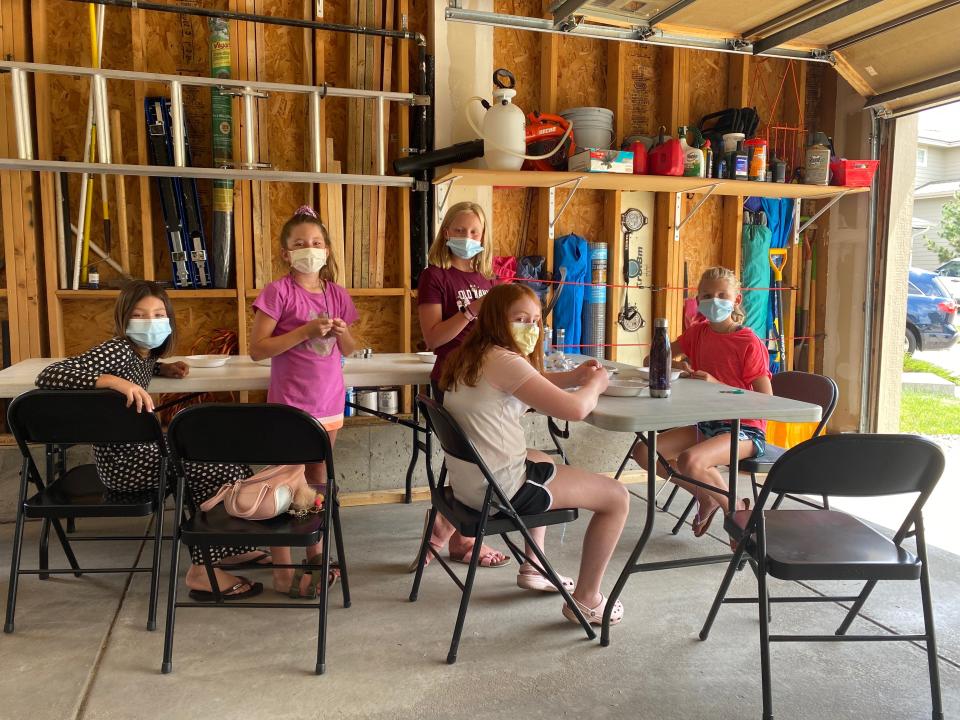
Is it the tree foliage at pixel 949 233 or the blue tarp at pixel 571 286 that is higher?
the tree foliage at pixel 949 233

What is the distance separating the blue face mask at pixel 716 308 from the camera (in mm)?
3143

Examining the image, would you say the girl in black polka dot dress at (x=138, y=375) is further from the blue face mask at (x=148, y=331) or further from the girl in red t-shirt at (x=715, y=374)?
the girl in red t-shirt at (x=715, y=374)

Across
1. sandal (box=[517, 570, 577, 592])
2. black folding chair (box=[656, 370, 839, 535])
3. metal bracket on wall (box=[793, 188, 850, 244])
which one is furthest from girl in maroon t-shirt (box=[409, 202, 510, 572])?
metal bracket on wall (box=[793, 188, 850, 244])

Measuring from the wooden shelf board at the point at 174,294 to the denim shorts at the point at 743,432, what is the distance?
2.71 meters

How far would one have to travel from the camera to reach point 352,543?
11.5ft

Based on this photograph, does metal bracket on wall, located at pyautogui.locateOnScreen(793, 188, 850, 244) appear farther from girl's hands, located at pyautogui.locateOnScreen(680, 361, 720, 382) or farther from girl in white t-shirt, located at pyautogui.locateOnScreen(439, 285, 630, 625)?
girl in white t-shirt, located at pyautogui.locateOnScreen(439, 285, 630, 625)

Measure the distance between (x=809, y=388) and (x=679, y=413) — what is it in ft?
4.53

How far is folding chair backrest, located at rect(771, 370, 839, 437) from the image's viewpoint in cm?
322

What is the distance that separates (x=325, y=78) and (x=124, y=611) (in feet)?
10.5

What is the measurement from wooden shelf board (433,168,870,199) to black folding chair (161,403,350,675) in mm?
2311

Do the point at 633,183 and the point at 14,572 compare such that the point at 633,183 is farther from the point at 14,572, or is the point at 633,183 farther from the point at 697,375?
the point at 14,572

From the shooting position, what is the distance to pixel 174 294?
165 inches

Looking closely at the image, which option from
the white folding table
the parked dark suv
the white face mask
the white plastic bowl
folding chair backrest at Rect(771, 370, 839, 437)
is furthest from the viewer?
the parked dark suv

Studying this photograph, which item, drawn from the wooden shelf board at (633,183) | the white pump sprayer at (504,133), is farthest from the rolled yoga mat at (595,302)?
the white pump sprayer at (504,133)
